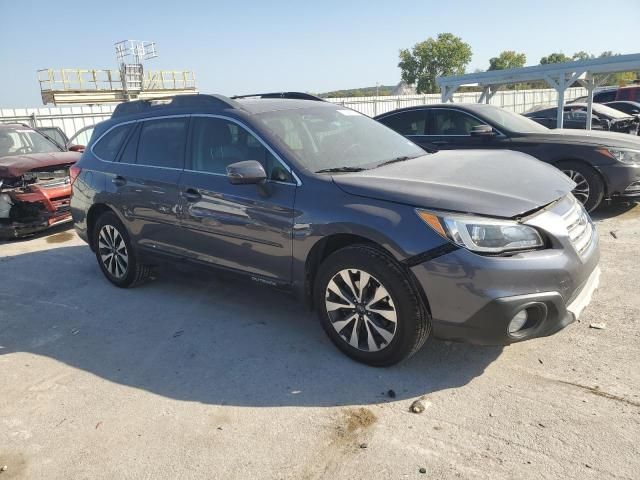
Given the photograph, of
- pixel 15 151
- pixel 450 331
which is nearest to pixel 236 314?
pixel 450 331

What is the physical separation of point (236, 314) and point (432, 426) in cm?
213

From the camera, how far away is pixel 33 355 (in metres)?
4.01

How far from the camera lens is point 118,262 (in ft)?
17.3

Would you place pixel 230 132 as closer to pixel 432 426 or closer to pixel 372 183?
pixel 372 183

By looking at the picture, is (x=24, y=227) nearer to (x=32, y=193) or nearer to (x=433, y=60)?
(x=32, y=193)

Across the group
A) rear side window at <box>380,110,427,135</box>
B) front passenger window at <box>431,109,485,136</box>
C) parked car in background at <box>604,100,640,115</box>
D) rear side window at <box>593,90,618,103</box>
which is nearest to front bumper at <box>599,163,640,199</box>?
front passenger window at <box>431,109,485,136</box>

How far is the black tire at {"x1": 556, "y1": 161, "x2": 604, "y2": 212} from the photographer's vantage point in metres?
6.69

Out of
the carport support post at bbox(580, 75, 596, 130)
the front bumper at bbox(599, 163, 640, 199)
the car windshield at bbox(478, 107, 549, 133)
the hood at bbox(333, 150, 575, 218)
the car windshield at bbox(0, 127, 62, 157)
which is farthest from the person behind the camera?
the carport support post at bbox(580, 75, 596, 130)

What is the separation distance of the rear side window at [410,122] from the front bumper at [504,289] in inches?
207

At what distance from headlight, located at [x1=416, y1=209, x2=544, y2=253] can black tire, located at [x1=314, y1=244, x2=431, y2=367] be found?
1.23ft

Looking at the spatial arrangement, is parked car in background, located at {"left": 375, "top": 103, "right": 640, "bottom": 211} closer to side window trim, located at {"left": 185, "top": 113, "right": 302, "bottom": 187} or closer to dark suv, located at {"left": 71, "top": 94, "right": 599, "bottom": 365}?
dark suv, located at {"left": 71, "top": 94, "right": 599, "bottom": 365}

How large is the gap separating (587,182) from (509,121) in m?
1.48

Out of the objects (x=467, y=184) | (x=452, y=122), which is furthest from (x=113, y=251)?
(x=452, y=122)

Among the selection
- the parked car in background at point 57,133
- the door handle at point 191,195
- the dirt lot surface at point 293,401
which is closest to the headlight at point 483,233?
the dirt lot surface at point 293,401
